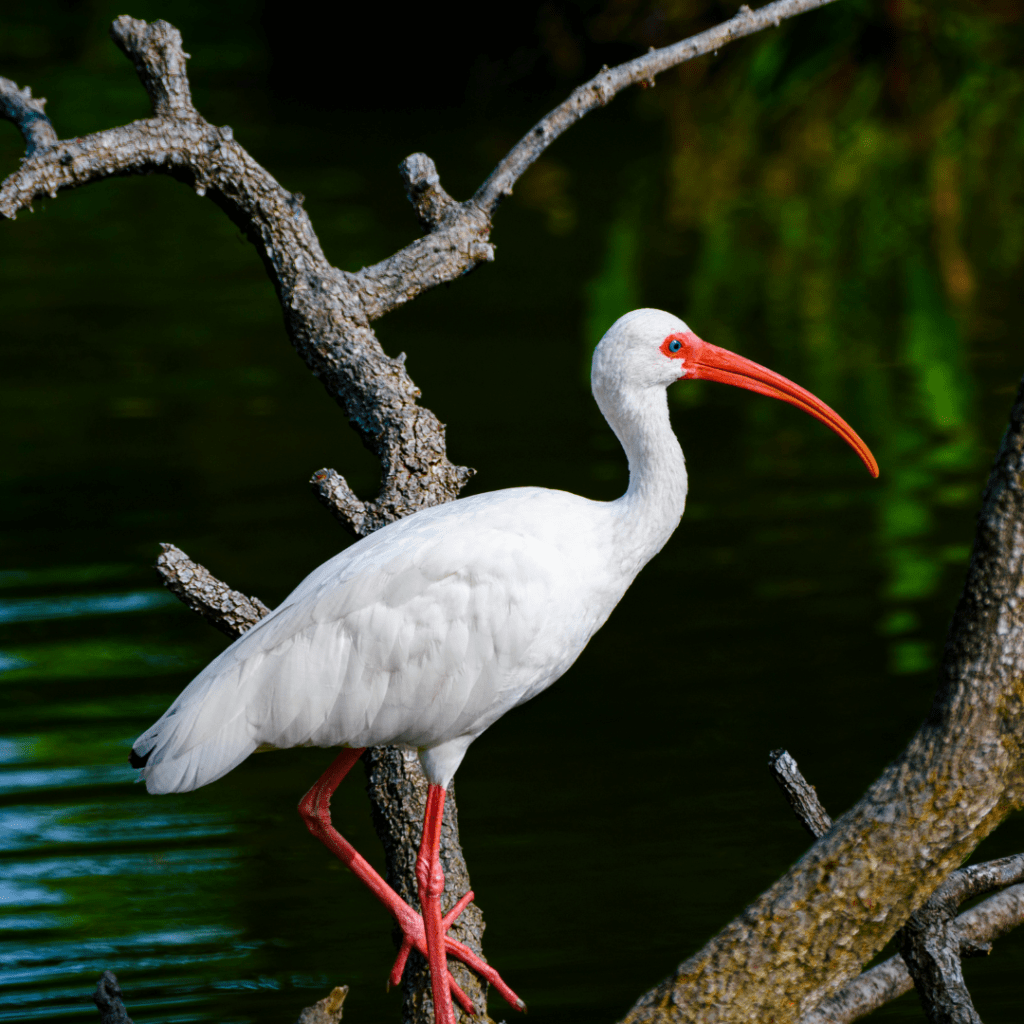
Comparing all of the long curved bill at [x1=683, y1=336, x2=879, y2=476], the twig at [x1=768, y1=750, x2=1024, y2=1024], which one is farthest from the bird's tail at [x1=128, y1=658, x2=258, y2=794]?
the long curved bill at [x1=683, y1=336, x2=879, y2=476]

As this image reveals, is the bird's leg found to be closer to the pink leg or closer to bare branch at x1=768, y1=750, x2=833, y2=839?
the pink leg

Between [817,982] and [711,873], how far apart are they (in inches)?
160

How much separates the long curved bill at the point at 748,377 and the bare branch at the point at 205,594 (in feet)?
5.17

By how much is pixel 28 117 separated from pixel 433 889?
2929 millimetres

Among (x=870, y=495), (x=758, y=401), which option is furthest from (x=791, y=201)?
(x=870, y=495)

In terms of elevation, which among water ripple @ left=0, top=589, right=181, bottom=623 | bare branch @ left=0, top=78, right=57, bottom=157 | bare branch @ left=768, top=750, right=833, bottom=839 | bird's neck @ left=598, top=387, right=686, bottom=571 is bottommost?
bare branch @ left=768, top=750, right=833, bottom=839

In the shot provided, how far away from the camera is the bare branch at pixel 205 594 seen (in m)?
5.24

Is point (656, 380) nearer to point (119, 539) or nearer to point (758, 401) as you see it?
point (119, 539)

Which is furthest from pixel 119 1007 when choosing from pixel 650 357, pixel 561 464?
pixel 561 464

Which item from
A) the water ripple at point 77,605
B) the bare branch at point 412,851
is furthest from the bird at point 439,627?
the water ripple at point 77,605

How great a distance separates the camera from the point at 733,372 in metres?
5.37

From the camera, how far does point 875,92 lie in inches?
1003

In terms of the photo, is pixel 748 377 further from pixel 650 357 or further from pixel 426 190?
pixel 426 190

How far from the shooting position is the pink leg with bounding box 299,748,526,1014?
5.25 metres
